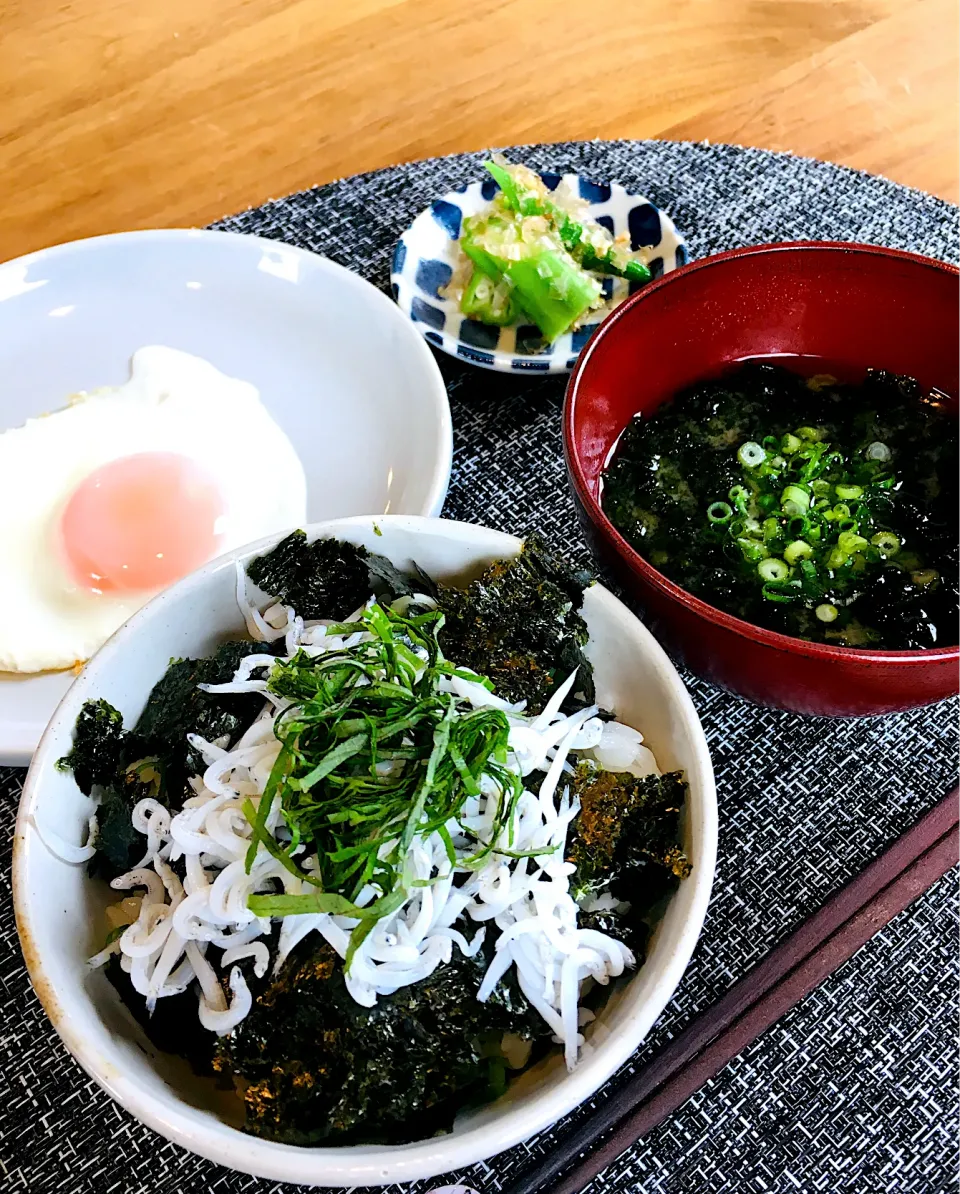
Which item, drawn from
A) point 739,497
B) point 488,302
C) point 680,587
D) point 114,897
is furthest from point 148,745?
point 488,302

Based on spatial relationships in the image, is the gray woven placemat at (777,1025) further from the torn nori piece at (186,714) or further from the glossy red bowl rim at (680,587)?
the torn nori piece at (186,714)

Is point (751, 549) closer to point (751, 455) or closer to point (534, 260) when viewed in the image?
point (751, 455)

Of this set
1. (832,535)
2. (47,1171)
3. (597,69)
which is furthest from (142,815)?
(597,69)

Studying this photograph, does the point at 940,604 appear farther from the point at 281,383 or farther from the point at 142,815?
the point at 281,383

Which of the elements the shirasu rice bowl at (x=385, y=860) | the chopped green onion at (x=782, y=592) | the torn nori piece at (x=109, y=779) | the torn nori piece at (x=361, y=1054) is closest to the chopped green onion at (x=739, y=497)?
the chopped green onion at (x=782, y=592)

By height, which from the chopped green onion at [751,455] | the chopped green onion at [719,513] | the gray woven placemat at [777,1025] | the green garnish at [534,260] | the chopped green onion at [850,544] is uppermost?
the green garnish at [534,260]

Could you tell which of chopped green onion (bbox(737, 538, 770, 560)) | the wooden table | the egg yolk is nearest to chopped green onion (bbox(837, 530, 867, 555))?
chopped green onion (bbox(737, 538, 770, 560))

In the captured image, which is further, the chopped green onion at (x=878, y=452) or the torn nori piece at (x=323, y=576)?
the chopped green onion at (x=878, y=452)
